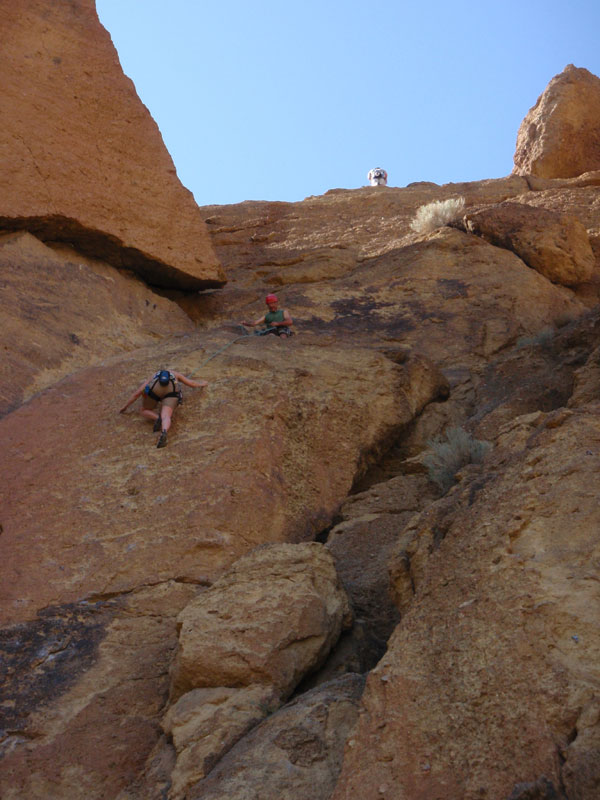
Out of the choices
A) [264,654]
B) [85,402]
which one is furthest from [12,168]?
[264,654]

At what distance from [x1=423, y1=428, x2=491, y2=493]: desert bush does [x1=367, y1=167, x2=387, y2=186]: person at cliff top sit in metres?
17.1

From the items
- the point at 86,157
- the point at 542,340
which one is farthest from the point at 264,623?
the point at 86,157

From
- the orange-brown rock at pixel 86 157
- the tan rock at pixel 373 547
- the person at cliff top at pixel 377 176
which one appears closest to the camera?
the tan rock at pixel 373 547

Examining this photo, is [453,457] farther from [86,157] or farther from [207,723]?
[86,157]

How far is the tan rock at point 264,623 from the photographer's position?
17.1 feet

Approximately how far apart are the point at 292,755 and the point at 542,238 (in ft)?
34.9

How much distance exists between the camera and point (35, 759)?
17.4ft

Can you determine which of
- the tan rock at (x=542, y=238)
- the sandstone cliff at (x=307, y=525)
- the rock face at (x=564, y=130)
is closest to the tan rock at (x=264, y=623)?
the sandstone cliff at (x=307, y=525)

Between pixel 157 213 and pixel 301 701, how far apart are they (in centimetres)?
966

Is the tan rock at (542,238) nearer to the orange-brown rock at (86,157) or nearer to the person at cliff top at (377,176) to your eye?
the orange-brown rock at (86,157)

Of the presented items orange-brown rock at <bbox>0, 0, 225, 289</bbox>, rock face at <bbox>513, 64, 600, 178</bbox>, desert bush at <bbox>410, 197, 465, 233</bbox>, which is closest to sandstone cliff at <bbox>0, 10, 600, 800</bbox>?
orange-brown rock at <bbox>0, 0, 225, 289</bbox>

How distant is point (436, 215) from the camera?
15.0 meters

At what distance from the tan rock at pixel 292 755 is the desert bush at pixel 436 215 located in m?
11.3

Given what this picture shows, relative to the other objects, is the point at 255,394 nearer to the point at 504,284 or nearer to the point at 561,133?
the point at 504,284
